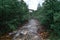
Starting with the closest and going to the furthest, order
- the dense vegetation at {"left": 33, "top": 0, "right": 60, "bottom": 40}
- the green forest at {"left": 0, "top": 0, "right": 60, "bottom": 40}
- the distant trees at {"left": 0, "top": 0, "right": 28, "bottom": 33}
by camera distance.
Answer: the dense vegetation at {"left": 33, "top": 0, "right": 60, "bottom": 40}, the green forest at {"left": 0, "top": 0, "right": 60, "bottom": 40}, the distant trees at {"left": 0, "top": 0, "right": 28, "bottom": 33}

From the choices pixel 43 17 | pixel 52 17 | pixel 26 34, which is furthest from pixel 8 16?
pixel 52 17

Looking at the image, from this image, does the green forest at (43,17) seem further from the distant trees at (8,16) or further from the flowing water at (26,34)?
the flowing water at (26,34)

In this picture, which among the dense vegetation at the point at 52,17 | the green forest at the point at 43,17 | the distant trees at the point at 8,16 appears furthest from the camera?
the distant trees at the point at 8,16

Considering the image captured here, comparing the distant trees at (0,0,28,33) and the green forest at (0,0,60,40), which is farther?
the distant trees at (0,0,28,33)

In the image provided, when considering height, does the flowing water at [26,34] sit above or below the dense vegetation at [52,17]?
below

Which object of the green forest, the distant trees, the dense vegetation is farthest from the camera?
the distant trees

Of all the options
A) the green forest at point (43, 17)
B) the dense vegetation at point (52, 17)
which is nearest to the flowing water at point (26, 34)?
the green forest at point (43, 17)

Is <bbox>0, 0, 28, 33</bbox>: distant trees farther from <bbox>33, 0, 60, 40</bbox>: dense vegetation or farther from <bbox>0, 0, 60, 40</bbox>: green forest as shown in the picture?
<bbox>33, 0, 60, 40</bbox>: dense vegetation

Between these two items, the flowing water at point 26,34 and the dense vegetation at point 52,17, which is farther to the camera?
the flowing water at point 26,34

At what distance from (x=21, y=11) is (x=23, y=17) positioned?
501 millimetres

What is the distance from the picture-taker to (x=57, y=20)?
7695 millimetres

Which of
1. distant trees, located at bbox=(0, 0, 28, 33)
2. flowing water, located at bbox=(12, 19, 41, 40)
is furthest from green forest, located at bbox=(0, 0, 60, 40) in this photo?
flowing water, located at bbox=(12, 19, 41, 40)

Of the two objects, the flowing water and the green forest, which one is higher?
the green forest

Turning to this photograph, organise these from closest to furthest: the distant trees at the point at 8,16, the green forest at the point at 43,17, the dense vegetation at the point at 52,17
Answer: the dense vegetation at the point at 52,17 < the green forest at the point at 43,17 < the distant trees at the point at 8,16
